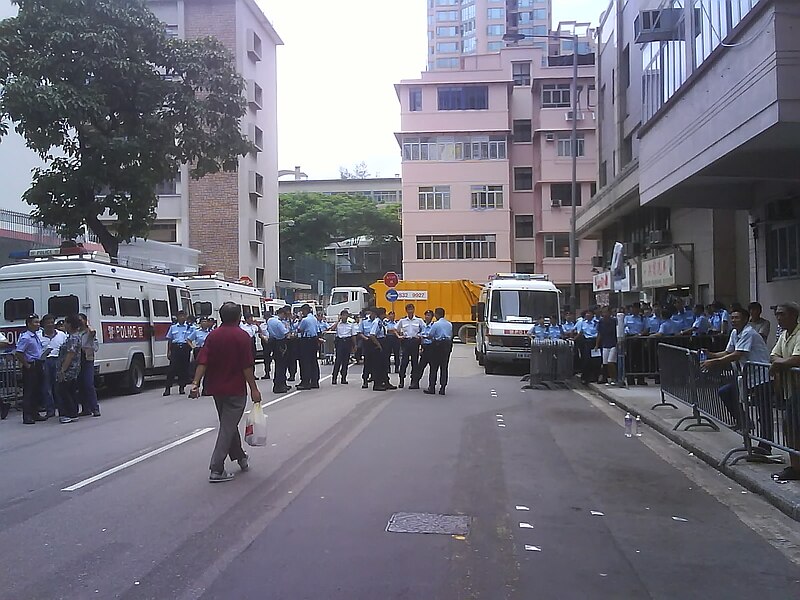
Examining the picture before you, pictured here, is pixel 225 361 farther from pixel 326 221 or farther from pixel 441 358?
pixel 326 221

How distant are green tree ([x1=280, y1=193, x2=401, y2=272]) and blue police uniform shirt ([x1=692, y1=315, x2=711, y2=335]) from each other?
46.8 metres

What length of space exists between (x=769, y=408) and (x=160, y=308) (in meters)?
15.5

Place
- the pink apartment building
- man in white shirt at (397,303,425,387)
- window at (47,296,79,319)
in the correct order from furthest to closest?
1. the pink apartment building
2. man in white shirt at (397,303,425,387)
3. window at (47,296,79,319)

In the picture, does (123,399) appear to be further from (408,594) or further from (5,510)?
(408,594)

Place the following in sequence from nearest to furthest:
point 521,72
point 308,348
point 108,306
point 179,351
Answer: point 108,306, point 179,351, point 308,348, point 521,72

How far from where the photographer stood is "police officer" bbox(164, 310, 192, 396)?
59.6ft

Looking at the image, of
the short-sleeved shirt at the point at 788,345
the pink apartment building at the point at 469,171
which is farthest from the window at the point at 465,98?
the short-sleeved shirt at the point at 788,345

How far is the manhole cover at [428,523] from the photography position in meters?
6.66

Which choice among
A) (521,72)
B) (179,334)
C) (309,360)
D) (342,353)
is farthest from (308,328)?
(521,72)

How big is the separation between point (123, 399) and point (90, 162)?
7.25m

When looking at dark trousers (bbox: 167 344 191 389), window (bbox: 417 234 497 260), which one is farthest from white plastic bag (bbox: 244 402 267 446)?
window (bbox: 417 234 497 260)

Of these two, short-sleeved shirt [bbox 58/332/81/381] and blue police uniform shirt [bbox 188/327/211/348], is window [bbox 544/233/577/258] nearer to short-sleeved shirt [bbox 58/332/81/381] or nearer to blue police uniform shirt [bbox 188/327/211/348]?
blue police uniform shirt [bbox 188/327/211/348]

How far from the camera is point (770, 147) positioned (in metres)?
13.2

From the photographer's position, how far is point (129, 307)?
18703mm
